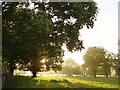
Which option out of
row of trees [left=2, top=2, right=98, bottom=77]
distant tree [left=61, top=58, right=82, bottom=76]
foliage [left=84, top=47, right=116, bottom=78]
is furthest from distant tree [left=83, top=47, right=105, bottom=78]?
row of trees [left=2, top=2, right=98, bottom=77]

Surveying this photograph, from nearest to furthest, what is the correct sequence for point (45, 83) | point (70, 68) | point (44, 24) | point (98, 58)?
point (44, 24) < point (45, 83) < point (98, 58) < point (70, 68)

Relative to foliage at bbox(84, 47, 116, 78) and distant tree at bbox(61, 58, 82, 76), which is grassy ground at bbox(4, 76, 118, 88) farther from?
distant tree at bbox(61, 58, 82, 76)

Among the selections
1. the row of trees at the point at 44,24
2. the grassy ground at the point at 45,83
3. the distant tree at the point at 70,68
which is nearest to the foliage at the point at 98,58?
the distant tree at the point at 70,68

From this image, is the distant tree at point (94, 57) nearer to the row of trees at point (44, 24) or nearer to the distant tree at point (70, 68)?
the distant tree at point (70, 68)

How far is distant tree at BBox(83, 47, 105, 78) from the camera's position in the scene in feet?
300

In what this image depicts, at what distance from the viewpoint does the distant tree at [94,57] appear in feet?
300

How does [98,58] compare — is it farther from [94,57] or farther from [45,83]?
[45,83]

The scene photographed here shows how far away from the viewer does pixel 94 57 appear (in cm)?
9256

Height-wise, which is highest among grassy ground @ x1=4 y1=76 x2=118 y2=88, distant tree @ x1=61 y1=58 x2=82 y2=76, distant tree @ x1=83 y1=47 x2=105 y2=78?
distant tree @ x1=83 y1=47 x2=105 y2=78

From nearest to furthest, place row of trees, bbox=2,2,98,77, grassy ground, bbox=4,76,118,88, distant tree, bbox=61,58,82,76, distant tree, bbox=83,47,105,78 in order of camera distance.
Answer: row of trees, bbox=2,2,98,77
grassy ground, bbox=4,76,118,88
distant tree, bbox=83,47,105,78
distant tree, bbox=61,58,82,76

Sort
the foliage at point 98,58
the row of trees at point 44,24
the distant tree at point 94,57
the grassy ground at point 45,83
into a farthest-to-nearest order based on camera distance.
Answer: the distant tree at point 94,57 < the foliage at point 98,58 < the grassy ground at point 45,83 < the row of trees at point 44,24

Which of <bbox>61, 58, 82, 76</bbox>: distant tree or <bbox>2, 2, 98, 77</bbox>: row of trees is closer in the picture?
<bbox>2, 2, 98, 77</bbox>: row of trees

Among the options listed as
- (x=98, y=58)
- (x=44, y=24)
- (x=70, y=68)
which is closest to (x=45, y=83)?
(x=44, y=24)

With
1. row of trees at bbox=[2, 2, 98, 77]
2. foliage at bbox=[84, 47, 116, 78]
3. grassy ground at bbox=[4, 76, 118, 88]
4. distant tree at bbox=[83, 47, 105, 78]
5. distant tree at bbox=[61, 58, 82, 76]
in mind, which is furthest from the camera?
distant tree at bbox=[61, 58, 82, 76]
